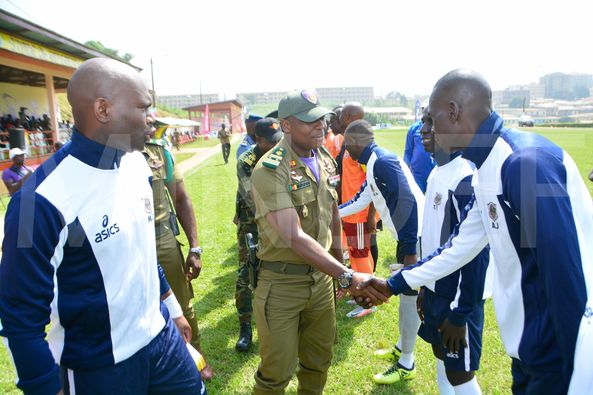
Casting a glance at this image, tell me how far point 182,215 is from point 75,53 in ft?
56.4

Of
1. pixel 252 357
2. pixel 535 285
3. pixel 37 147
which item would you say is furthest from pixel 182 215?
pixel 37 147

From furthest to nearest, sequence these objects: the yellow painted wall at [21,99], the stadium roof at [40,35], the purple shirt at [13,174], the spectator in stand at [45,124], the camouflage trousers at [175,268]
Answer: the spectator in stand at [45,124]
the yellow painted wall at [21,99]
the stadium roof at [40,35]
the purple shirt at [13,174]
the camouflage trousers at [175,268]

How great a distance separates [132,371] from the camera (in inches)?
84.4

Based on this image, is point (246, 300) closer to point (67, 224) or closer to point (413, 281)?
point (413, 281)

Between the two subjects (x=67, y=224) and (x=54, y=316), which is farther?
(x=54, y=316)

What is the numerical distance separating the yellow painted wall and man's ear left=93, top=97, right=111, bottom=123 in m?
21.9

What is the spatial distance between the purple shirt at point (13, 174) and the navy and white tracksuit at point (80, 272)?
8.83 metres

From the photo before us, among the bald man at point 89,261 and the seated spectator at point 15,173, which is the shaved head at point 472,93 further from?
the seated spectator at point 15,173

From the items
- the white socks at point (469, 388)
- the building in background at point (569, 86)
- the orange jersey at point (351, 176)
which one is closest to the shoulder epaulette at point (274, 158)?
the white socks at point (469, 388)

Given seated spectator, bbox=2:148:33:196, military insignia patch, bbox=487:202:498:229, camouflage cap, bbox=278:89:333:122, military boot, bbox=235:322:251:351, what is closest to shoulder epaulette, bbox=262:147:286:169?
camouflage cap, bbox=278:89:333:122

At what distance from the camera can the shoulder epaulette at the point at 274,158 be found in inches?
115

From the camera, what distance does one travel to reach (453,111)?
2.19 m

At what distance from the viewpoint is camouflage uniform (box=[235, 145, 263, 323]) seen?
4.82m

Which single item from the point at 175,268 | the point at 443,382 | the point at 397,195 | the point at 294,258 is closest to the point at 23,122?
the point at 175,268
